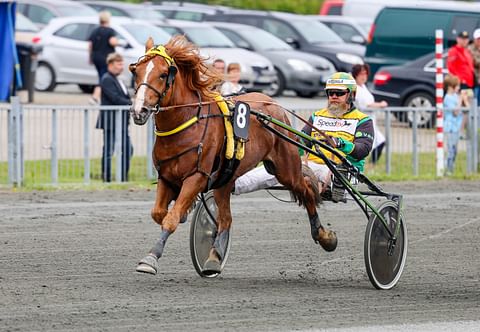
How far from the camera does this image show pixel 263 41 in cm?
3023

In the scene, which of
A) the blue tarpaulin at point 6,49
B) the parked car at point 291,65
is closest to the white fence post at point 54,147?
the blue tarpaulin at point 6,49

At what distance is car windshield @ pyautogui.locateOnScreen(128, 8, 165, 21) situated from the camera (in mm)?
33991

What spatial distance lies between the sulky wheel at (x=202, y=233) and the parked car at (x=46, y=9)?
2207cm

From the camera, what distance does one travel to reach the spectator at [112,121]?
16078 millimetres

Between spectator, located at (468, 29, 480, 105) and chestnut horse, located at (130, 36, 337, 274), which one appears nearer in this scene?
chestnut horse, located at (130, 36, 337, 274)

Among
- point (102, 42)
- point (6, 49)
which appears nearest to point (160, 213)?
point (6, 49)

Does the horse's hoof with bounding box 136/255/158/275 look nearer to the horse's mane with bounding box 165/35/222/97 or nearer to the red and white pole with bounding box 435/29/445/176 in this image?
the horse's mane with bounding box 165/35/222/97

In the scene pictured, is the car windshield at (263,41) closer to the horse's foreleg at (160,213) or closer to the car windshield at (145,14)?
the car windshield at (145,14)

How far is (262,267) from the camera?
10406mm

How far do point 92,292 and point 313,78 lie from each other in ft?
67.8

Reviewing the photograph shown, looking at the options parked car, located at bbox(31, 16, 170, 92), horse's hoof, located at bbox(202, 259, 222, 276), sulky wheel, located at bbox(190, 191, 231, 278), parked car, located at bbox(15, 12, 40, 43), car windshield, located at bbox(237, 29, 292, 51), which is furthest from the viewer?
car windshield, located at bbox(237, 29, 292, 51)

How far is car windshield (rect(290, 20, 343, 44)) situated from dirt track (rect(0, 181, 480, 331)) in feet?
57.4

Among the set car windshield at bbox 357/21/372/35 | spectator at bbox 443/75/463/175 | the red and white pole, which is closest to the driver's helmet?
the red and white pole

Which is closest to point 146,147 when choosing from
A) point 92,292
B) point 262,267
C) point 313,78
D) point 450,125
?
point 450,125
